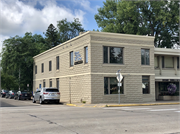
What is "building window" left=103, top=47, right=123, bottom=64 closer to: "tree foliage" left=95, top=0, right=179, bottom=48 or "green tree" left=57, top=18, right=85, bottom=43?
"tree foliage" left=95, top=0, right=179, bottom=48

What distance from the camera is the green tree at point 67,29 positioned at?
75438 millimetres

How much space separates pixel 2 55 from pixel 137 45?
25.6m

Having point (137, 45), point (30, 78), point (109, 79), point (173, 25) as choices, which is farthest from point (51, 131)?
point (173, 25)

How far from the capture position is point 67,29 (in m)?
75.8

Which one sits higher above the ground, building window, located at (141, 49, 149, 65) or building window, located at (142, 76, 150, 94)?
building window, located at (141, 49, 149, 65)

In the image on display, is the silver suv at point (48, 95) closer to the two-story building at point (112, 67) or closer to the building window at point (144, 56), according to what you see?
the two-story building at point (112, 67)

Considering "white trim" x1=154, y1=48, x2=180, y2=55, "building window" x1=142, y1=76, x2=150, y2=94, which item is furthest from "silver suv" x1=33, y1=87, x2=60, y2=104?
"white trim" x1=154, y1=48, x2=180, y2=55

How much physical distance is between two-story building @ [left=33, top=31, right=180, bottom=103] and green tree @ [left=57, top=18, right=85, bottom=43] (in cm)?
4629

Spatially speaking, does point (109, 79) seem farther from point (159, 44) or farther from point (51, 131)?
point (159, 44)

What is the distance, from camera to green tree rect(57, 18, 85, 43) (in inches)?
2970

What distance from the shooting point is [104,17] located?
182 ft

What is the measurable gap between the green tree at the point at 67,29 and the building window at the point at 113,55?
51.3 meters

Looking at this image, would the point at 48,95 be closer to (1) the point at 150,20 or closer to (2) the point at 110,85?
(2) the point at 110,85

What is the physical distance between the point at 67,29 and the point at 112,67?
175 feet
